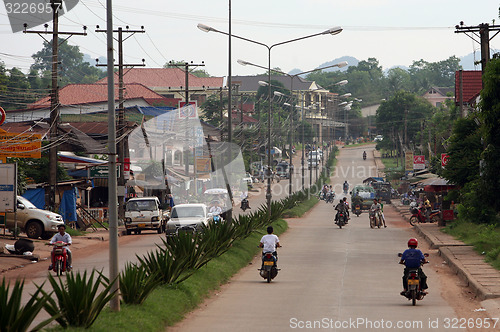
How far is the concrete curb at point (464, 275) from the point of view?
15.7 metres

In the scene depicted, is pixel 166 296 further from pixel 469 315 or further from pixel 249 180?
pixel 249 180

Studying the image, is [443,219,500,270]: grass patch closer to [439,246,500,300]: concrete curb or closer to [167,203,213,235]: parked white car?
[439,246,500,300]: concrete curb

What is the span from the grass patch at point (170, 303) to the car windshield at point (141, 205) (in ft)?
50.4

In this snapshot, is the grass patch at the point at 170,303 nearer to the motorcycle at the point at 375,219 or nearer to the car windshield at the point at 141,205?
the car windshield at the point at 141,205

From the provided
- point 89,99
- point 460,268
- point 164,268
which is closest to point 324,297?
point 164,268

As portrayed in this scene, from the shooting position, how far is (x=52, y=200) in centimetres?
3350

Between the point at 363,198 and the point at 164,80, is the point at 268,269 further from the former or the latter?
the point at 164,80

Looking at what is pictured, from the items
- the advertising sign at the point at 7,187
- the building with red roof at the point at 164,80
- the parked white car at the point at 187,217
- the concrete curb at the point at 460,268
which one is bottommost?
the concrete curb at the point at 460,268

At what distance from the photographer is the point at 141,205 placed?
122 feet

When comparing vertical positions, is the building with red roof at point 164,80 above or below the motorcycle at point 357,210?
above

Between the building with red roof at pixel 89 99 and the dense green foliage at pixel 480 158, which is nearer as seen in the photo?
the dense green foliage at pixel 480 158

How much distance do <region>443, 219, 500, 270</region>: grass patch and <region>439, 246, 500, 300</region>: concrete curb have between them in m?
0.92

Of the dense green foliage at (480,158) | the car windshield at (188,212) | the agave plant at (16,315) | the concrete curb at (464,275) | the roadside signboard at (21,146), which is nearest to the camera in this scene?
the agave plant at (16,315)

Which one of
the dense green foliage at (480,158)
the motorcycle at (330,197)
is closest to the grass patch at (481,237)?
the dense green foliage at (480,158)
